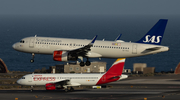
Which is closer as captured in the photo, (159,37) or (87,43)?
(87,43)

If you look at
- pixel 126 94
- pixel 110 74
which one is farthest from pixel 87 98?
pixel 110 74

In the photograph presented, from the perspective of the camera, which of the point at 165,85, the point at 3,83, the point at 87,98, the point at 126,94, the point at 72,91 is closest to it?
the point at 87,98

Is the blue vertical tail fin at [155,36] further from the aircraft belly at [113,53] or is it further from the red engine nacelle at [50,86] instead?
the red engine nacelle at [50,86]

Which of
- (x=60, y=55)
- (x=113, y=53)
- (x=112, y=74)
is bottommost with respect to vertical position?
(x=112, y=74)

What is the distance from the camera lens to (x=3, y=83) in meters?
115

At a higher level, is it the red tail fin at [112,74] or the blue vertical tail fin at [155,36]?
the blue vertical tail fin at [155,36]

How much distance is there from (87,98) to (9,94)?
18641mm

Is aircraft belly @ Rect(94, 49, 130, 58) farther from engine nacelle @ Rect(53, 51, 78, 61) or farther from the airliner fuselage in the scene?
engine nacelle @ Rect(53, 51, 78, 61)

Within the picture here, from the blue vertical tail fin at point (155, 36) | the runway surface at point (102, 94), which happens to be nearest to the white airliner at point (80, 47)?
the blue vertical tail fin at point (155, 36)

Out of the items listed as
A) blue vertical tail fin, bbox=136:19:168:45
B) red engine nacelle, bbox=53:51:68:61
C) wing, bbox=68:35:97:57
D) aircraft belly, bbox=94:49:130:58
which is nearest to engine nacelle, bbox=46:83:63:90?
red engine nacelle, bbox=53:51:68:61

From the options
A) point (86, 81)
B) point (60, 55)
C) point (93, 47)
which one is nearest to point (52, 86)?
point (86, 81)

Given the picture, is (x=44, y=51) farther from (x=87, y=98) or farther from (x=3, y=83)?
(x=3, y=83)

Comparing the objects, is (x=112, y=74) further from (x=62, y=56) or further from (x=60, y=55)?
(x=60, y=55)

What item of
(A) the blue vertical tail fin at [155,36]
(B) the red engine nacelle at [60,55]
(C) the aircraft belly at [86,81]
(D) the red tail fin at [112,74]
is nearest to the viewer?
(B) the red engine nacelle at [60,55]
